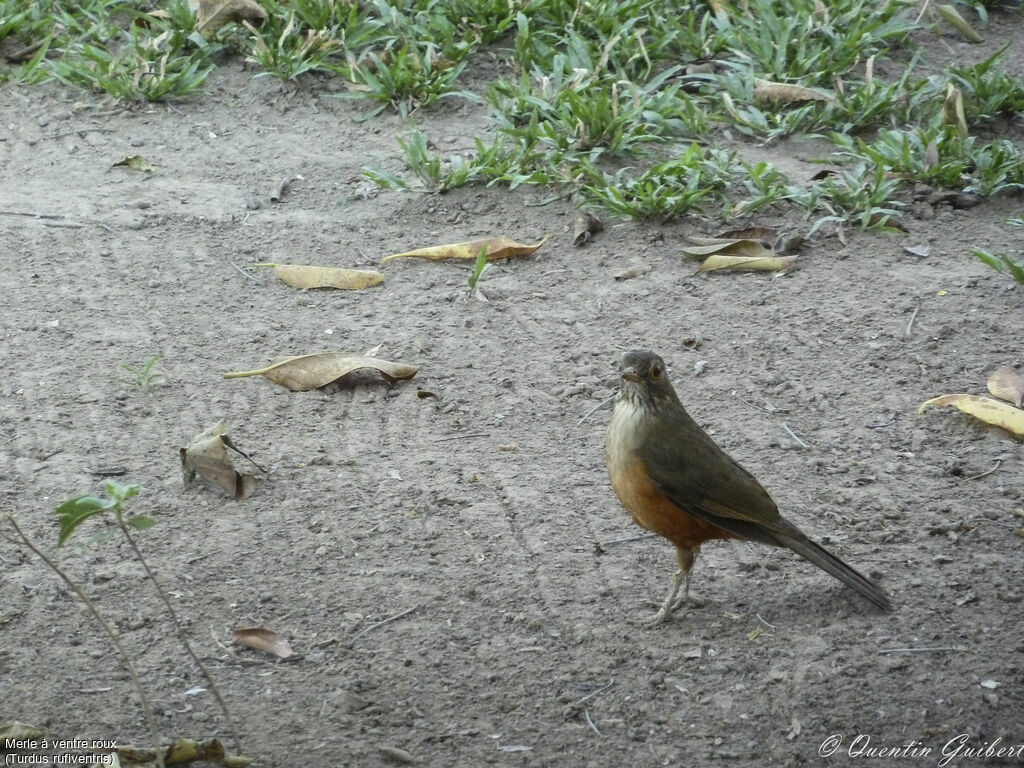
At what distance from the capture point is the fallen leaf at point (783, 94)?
7395 millimetres

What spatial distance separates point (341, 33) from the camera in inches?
317

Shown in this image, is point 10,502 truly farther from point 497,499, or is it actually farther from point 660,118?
point 660,118

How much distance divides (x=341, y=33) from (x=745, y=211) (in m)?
3.02

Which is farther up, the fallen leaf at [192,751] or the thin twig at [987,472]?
the fallen leaf at [192,751]

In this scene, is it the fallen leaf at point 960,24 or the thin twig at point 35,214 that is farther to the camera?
the fallen leaf at point 960,24

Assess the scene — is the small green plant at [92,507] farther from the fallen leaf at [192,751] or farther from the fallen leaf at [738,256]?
the fallen leaf at [738,256]

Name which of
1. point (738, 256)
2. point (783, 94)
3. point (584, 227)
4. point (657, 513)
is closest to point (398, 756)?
point (657, 513)

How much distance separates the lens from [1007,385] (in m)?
5.09

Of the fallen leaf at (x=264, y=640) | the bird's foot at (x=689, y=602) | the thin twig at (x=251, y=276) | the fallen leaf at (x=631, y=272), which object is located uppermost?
the fallen leaf at (x=264, y=640)

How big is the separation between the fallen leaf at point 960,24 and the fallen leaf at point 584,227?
3.31 metres

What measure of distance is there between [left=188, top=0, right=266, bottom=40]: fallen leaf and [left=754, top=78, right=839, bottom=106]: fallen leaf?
10.3 ft

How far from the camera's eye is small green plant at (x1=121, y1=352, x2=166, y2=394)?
5.18 meters

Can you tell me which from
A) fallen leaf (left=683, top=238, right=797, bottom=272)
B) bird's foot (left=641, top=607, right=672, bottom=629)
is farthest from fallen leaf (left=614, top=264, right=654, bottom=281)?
bird's foot (left=641, top=607, right=672, bottom=629)

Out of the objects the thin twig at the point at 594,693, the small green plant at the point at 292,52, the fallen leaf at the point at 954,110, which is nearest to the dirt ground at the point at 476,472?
the thin twig at the point at 594,693
